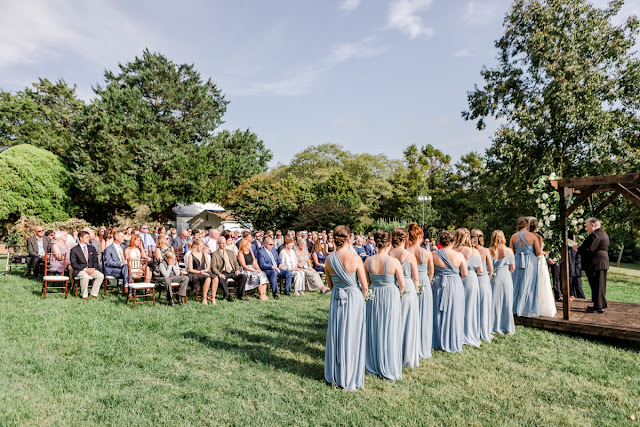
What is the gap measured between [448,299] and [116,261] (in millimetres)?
8251

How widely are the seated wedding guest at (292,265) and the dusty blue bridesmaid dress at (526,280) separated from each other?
18.7ft

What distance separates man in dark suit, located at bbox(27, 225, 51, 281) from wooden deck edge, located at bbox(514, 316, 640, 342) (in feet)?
44.0

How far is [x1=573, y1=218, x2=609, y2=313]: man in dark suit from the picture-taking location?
318 inches

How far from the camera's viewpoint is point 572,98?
17.3 metres

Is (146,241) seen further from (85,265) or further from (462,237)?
(462,237)

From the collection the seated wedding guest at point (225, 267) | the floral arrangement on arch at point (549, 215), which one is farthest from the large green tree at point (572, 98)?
the seated wedding guest at point (225, 267)

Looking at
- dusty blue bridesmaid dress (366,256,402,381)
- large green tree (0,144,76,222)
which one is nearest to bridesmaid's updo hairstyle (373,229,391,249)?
dusty blue bridesmaid dress (366,256,402,381)

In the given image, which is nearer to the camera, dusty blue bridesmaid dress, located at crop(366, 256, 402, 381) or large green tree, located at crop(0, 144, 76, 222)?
dusty blue bridesmaid dress, located at crop(366, 256, 402, 381)

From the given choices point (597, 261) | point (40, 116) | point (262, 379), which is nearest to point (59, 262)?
point (262, 379)

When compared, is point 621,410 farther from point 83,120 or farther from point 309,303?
point 83,120

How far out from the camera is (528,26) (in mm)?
19141

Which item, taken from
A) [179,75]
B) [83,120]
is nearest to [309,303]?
[83,120]

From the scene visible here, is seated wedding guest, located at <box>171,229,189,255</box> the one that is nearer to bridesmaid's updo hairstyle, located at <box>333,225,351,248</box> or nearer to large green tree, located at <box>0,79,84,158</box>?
bridesmaid's updo hairstyle, located at <box>333,225,351,248</box>

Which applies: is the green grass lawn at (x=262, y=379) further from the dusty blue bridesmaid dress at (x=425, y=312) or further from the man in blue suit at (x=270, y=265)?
the man in blue suit at (x=270, y=265)
